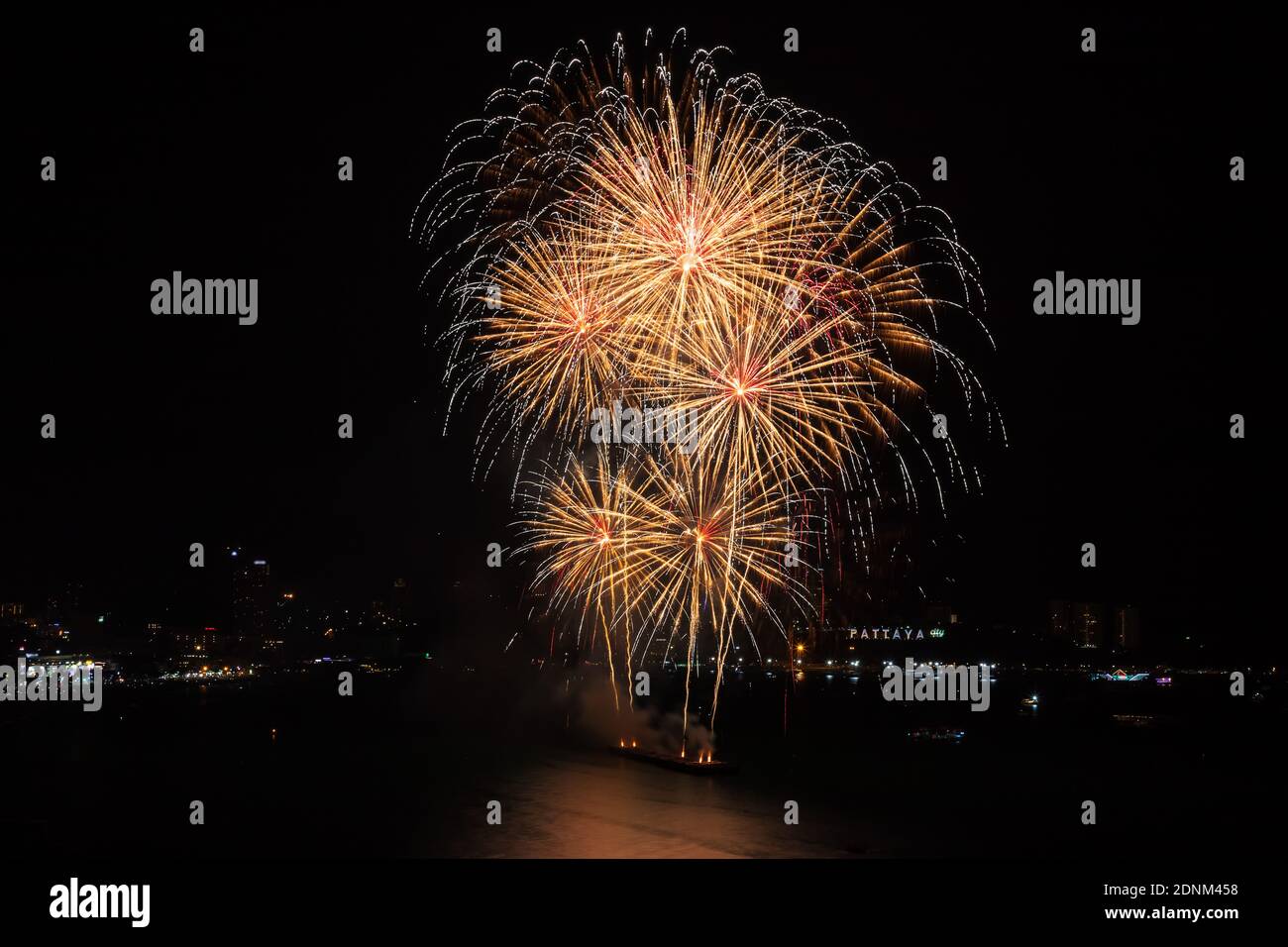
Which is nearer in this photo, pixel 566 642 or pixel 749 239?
pixel 749 239

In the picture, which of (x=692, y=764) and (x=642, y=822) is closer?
(x=642, y=822)

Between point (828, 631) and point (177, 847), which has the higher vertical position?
point (177, 847)

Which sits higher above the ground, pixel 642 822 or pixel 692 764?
pixel 642 822

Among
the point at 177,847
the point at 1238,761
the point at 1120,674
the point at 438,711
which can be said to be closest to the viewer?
the point at 177,847

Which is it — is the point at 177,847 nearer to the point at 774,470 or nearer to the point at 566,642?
the point at 774,470

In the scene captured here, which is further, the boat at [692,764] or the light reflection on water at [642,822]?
the boat at [692,764]

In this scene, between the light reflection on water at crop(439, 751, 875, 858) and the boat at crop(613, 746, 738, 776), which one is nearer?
the light reflection on water at crop(439, 751, 875, 858)

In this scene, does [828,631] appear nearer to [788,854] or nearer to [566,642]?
[566,642]

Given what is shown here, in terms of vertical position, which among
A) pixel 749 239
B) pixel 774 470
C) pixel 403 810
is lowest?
pixel 403 810

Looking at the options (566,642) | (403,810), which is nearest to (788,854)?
(403,810)
